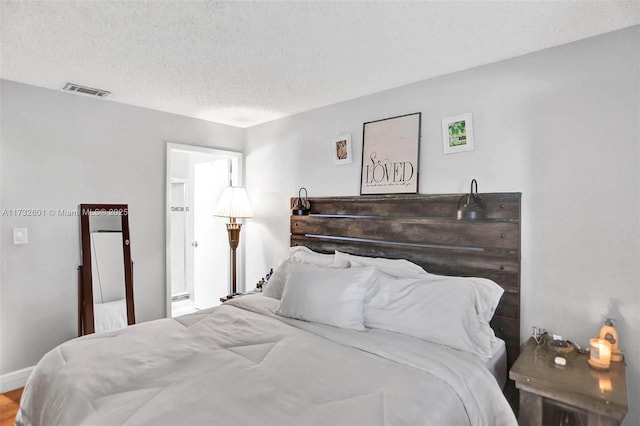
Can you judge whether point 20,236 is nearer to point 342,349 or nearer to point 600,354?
point 342,349

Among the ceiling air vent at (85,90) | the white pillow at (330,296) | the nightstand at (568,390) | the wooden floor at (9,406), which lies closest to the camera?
the nightstand at (568,390)

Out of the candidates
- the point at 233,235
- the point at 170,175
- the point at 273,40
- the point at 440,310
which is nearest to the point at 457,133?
the point at 440,310

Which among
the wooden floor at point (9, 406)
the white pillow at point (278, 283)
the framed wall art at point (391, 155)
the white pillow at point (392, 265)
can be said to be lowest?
the wooden floor at point (9, 406)

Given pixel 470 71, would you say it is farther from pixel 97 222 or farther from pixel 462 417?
pixel 97 222

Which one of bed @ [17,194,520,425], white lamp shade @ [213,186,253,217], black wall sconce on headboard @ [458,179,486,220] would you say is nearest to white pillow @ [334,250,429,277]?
bed @ [17,194,520,425]

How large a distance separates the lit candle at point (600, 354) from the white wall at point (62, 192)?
11.7ft

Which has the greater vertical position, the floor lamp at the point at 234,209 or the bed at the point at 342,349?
the floor lamp at the point at 234,209

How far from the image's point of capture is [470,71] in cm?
248

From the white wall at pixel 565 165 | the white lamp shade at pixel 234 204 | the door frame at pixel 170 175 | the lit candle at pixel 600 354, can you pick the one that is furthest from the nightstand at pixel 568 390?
the door frame at pixel 170 175

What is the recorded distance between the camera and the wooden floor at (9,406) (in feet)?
7.96

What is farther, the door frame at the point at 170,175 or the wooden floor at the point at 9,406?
the door frame at the point at 170,175

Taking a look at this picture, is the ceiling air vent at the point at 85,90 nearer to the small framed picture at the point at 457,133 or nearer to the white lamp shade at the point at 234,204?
the white lamp shade at the point at 234,204

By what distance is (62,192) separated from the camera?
3043 mm

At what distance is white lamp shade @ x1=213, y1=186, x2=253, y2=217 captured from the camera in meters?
3.92
